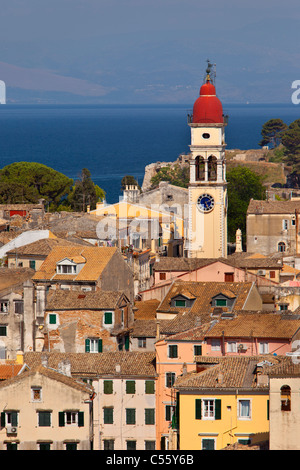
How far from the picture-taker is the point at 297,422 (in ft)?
116

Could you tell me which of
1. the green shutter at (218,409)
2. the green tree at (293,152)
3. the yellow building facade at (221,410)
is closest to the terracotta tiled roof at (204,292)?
the yellow building facade at (221,410)

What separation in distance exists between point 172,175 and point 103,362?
83968 millimetres

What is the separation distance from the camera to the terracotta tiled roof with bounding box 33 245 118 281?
5925cm

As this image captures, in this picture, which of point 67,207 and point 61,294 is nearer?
point 61,294

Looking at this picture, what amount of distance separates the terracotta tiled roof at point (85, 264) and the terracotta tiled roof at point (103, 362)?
10.4 metres

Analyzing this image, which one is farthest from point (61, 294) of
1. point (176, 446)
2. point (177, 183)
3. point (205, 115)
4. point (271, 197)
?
point (177, 183)

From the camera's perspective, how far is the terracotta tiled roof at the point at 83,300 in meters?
53.5

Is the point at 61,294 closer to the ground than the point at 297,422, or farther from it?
farther from it

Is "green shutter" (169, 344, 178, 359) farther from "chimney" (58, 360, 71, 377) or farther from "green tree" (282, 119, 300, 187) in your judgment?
"green tree" (282, 119, 300, 187)

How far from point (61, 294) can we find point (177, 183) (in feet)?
224
